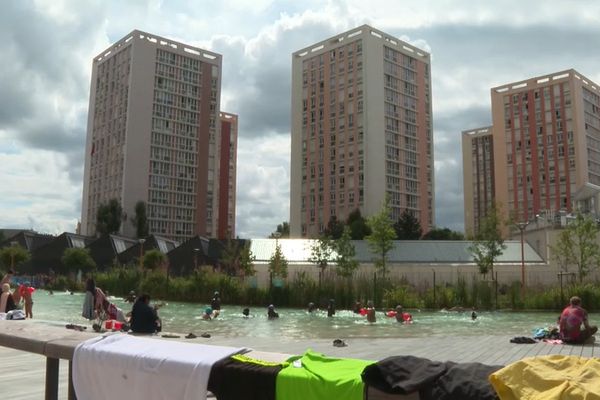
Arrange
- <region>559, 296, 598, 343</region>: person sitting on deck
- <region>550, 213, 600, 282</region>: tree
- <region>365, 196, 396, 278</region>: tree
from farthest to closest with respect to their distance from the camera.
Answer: <region>365, 196, 396, 278</region>: tree < <region>550, 213, 600, 282</region>: tree < <region>559, 296, 598, 343</region>: person sitting on deck

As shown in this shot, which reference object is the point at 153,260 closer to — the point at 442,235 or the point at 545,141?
the point at 442,235

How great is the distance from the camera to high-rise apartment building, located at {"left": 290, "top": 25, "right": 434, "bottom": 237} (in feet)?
322

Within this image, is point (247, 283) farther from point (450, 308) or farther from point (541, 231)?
point (541, 231)

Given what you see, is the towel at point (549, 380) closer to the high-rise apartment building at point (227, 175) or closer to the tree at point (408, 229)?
the tree at point (408, 229)

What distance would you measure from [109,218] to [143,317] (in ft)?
283

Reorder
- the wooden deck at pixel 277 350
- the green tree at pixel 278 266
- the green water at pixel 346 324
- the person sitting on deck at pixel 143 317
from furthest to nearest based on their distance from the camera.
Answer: the green tree at pixel 278 266
the green water at pixel 346 324
the person sitting on deck at pixel 143 317
the wooden deck at pixel 277 350

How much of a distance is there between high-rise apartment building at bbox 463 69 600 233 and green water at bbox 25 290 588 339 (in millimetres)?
73082

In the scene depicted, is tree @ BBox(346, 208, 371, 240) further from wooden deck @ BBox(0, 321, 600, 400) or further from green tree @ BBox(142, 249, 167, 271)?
wooden deck @ BBox(0, 321, 600, 400)

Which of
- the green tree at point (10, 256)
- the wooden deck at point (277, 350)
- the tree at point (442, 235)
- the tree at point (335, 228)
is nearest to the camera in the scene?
the wooden deck at point (277, 350)

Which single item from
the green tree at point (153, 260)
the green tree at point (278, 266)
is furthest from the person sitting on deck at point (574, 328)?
the green tree at point (153, 260)

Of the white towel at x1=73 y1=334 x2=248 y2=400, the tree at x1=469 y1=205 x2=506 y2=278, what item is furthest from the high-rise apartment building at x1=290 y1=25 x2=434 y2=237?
the white towel at x1=73 y1=334 x2=248 y2=400

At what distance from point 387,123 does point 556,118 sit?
2897 cm

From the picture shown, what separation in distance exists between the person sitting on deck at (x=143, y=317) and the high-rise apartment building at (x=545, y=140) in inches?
3513

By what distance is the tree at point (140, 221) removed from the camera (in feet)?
316
